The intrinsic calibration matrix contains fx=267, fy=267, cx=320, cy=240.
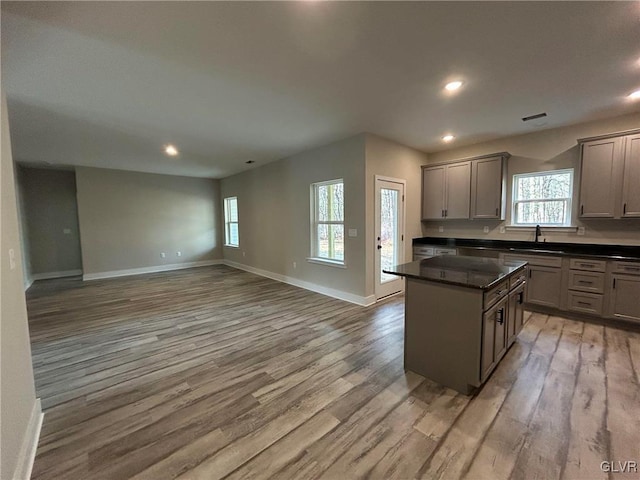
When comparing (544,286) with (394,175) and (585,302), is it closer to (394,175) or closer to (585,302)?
(585,302)

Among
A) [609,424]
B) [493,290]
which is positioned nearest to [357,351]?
[493,290]

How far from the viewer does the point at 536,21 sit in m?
1.85

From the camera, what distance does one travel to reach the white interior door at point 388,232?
14.6 ft

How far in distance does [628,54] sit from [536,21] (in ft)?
3.70

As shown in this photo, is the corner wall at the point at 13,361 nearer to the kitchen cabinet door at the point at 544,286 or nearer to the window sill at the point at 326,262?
the window sill at the point at 326,262

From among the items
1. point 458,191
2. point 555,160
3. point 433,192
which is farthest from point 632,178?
point 433,192

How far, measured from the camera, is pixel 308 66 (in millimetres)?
2336

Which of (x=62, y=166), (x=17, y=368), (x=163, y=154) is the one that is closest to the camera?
(x=17, y=368)

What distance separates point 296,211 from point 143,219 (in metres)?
4.64

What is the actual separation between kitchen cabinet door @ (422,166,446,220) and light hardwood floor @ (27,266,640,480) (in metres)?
2.38

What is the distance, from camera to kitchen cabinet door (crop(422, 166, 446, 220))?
506cm

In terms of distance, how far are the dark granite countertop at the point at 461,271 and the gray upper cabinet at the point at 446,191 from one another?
217cm

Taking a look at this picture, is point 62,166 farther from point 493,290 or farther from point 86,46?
point 493,290

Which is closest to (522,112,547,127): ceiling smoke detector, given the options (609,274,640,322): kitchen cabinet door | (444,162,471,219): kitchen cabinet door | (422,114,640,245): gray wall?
(422,114,640,245): gray wall
